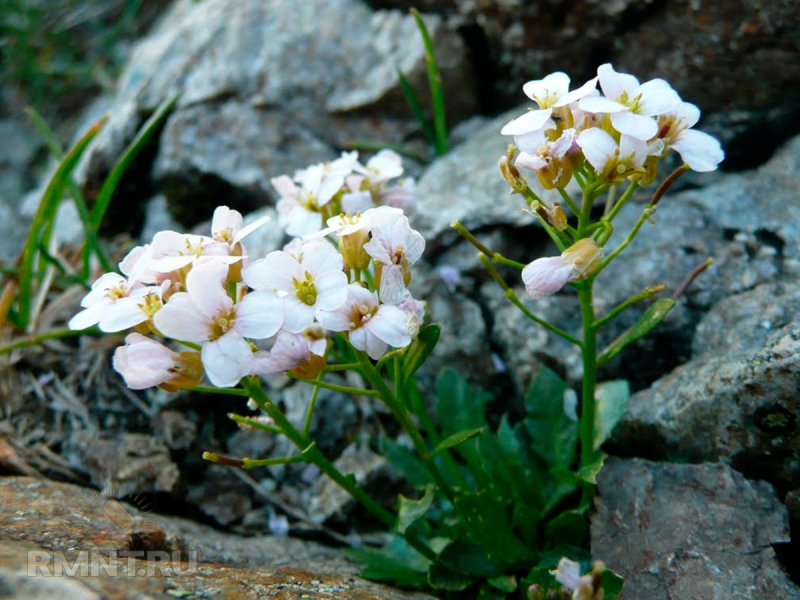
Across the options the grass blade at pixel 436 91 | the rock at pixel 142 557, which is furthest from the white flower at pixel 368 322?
the grass blade at pixel 436 91

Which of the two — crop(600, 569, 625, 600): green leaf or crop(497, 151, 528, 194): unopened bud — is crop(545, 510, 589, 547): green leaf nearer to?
crop(600, 569, 625, 600): green leaf

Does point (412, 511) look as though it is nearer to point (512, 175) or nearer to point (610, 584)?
point (610, 584)

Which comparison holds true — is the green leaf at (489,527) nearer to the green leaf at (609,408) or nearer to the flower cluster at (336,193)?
the green leaf at (609,408)

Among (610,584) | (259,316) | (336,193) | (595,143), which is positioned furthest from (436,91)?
(610,584)

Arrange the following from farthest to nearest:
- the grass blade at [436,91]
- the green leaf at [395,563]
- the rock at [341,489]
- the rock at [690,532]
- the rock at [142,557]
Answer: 1. the grass blade at [436,91]
2. the rock at [341,489]
3. the green leaf at [395,563]
4. the rock at [690,532]
5. the rock at [142,557]

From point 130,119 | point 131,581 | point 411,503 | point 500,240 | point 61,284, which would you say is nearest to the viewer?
point 131,581

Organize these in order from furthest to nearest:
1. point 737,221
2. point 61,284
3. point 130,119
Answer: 1. point 130,119
2. point 61,284
3. point 737,221

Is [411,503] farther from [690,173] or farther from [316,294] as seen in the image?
[690,173]

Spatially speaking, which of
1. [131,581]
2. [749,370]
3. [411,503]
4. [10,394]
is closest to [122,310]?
[131,581]
